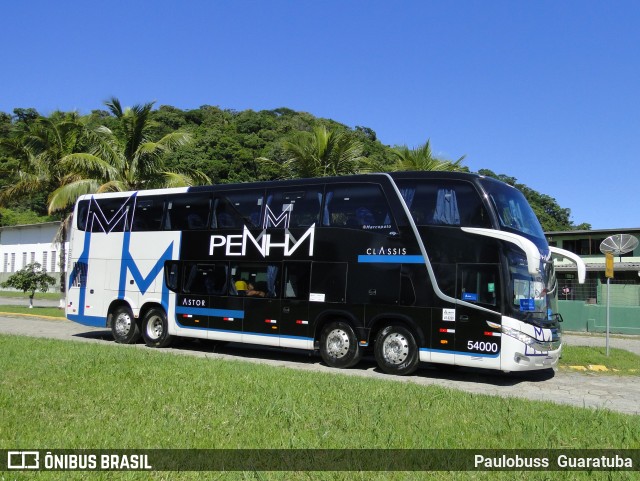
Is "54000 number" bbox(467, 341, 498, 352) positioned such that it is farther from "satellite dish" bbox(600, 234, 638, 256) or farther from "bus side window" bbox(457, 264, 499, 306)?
"satellite dish" bbox(600, 234, 638, 256)

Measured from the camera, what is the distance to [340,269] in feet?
42.6

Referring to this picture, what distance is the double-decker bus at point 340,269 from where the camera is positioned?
11.3 metres

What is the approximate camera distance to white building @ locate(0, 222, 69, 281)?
1919 inches

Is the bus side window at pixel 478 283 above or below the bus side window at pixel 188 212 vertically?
below

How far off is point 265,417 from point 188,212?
9.36m

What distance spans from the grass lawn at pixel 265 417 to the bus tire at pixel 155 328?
19.2ft

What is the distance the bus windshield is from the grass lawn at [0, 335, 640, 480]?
12.8 feet

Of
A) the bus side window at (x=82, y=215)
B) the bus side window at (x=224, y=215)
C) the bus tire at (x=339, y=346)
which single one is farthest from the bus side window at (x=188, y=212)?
the bus tire at (x=339, y=346)

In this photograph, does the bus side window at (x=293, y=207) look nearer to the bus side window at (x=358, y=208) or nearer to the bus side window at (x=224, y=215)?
the bus side window at (x=358, y=208)

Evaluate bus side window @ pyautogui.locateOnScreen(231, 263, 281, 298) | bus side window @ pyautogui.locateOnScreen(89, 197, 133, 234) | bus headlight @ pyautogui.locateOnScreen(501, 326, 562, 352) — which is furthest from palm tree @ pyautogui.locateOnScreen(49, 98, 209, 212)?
bus headlight @ pyautogui.locateOnScreen(501, 326, 562, 352)

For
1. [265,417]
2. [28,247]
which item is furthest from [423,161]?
[28,247]

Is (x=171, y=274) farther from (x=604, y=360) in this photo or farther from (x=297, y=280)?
(x=604, y=360)

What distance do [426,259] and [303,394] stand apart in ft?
15.1

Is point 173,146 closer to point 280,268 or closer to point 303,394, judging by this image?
point 280,268
